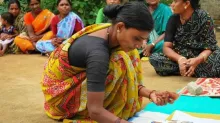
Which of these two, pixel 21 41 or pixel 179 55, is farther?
pixel 21 41

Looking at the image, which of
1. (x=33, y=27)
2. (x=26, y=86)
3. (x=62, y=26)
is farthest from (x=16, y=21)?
(x=26, y=86)

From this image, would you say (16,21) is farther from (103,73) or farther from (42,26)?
(103,73)

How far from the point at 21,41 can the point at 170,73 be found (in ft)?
9.64

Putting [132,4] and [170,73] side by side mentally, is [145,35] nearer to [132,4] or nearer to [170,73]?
[132,4]

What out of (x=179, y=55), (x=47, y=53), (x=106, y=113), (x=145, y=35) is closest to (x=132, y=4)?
(x=145, y=35)

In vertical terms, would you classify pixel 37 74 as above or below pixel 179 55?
below

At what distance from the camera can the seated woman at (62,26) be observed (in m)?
5.88

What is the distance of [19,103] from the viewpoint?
3418 millimetres

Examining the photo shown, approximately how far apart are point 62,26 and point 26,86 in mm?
2082

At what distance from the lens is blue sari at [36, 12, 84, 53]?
19.3 ft

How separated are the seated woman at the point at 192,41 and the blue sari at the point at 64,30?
2.01m

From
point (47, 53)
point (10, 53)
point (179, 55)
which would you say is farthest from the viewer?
point (10, 53)

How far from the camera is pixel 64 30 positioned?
5934 millimetres

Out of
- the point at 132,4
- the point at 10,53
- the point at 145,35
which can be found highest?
the point at 132,4
